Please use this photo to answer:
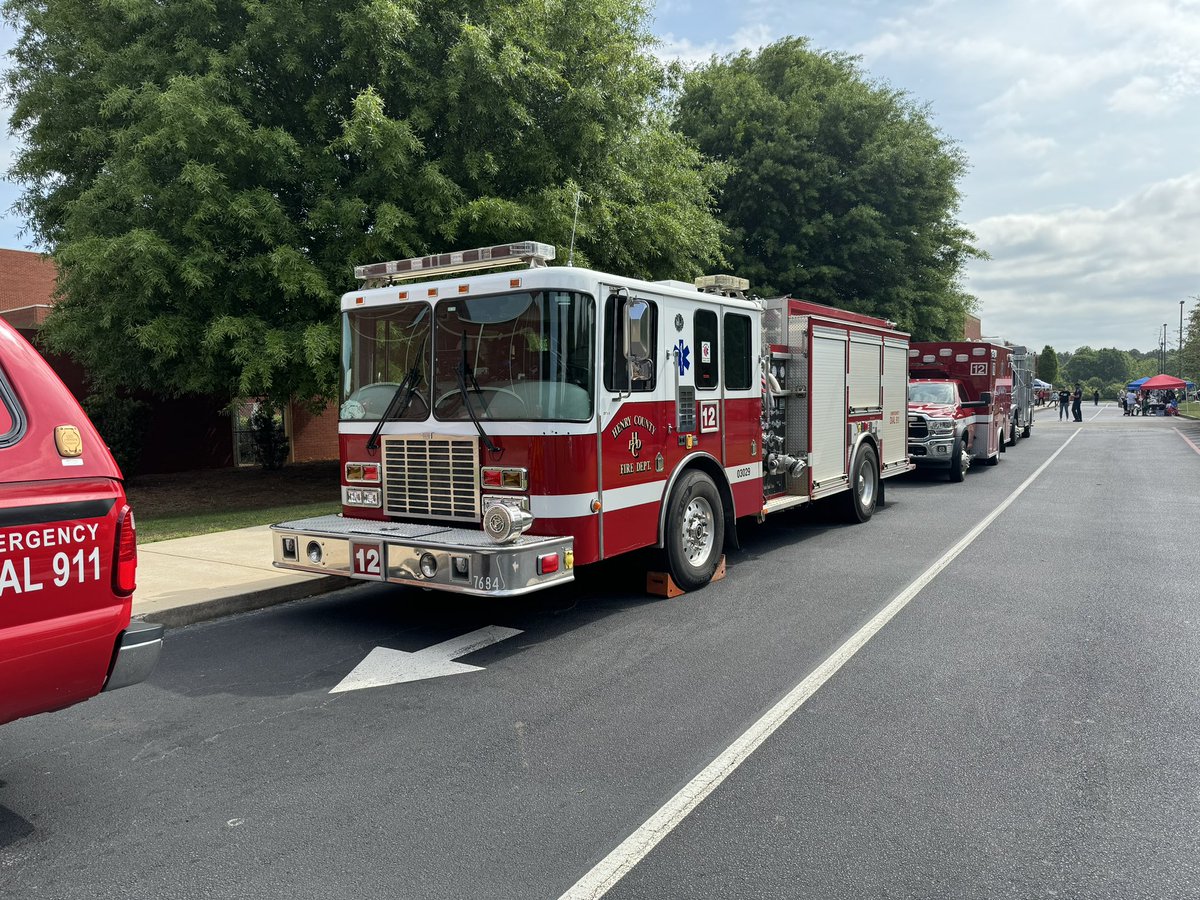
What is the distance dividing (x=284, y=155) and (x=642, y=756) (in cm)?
1117

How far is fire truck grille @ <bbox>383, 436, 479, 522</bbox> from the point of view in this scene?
6.40 meters

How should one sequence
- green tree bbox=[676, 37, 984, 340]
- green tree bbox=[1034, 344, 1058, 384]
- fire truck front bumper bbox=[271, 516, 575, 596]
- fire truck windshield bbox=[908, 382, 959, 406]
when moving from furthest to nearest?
green tree bbox=[1034, 344, 1058, 384] < green tree bbox=[676, 37, 984, 340] < fire truck windshield bbox=[908, 382, 959, 406] < fire truck front bumper bbox=[271, 516, 575, 596]

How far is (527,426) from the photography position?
20.2 ft

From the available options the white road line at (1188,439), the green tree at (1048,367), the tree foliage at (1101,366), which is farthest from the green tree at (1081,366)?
the white road line at (1188,439)

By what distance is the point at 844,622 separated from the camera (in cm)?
650

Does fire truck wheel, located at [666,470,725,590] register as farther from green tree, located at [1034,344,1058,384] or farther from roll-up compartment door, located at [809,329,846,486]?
green tree, located at [1034,344,1058,384]

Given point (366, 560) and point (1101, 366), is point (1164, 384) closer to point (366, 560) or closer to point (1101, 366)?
point (366, 560)

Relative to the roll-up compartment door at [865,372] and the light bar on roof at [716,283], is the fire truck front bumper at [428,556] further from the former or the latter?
the roll-up compartment door at [865,372]

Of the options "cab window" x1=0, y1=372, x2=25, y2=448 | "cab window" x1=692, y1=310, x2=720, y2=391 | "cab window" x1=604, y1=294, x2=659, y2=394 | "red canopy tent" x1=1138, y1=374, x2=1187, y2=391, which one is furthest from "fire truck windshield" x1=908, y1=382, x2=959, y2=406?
"red canopy tent" x1=1138, y1=374, x2=1187, y2=391

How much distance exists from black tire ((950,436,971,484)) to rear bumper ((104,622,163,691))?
1546 cm

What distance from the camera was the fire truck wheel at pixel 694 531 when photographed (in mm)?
7258

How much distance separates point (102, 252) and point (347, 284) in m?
3.10

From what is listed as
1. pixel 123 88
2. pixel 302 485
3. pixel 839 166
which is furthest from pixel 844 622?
pixel 839 166

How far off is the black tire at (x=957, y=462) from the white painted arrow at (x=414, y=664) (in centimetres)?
1271
